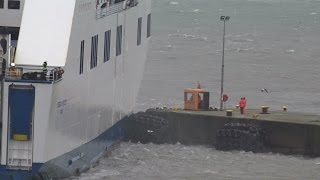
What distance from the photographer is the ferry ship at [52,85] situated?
96.0ft

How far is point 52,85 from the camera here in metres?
29.2

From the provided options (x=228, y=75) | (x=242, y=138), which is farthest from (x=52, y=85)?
(x=228, y=75)

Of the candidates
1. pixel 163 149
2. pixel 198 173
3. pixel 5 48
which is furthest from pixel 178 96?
pixel 5 48

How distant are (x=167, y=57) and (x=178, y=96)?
70.6ft

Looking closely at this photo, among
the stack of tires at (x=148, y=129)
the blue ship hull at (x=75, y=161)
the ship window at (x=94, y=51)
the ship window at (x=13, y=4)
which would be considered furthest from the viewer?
the stack of tires at (x=148, y=129)

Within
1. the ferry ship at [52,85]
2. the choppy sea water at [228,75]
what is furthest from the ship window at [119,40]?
the choppy sea water at [228,75]

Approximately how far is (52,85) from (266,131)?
42.9 feet

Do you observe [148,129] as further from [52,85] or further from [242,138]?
Answer: [52,85]

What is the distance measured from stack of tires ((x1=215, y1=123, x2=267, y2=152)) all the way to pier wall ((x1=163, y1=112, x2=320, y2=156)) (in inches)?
18.6

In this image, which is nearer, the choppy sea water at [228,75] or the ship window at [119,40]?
the choppy sea water at [228,75]

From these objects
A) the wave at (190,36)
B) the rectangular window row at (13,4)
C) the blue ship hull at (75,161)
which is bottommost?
the blue ship hull at (75,161)

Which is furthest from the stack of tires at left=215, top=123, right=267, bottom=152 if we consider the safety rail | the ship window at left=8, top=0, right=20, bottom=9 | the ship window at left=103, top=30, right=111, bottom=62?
the safety rail

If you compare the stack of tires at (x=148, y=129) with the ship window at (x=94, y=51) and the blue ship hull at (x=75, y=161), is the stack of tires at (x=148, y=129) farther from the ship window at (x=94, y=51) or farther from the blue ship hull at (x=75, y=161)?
the ship window at (x=94, y=51)

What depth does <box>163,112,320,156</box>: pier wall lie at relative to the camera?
40.0 m
